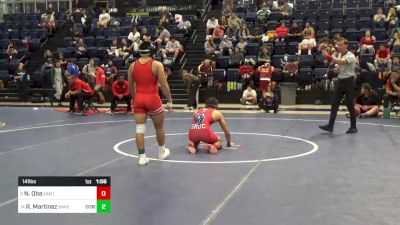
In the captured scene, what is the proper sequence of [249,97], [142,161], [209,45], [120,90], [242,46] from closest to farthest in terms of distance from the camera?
1. [142,161]
2. [120,90]
3. [249,97]
4. [242,46]
5. [209,45]

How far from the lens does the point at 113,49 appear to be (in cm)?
2084

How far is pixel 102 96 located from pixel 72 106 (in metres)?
2.69

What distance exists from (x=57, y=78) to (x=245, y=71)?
7166mm

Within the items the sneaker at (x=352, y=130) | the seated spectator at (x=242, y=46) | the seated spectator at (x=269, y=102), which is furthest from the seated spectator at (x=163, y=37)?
the sneaker at (x=352, y=130)

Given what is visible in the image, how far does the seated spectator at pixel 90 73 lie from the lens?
1888cm

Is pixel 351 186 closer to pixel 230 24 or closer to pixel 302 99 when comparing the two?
pixel 302 99

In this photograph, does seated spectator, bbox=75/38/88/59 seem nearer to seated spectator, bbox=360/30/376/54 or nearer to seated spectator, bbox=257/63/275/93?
seated spectator, bbox=257/63/275/93

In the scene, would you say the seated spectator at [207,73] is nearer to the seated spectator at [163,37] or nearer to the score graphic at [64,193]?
the seated spectator at [163,37]

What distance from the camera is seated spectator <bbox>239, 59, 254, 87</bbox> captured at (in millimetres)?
17391

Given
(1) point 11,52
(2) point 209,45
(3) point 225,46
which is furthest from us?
(1) point 11,52

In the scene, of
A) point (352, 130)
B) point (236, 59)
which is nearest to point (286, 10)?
point (236, 59)

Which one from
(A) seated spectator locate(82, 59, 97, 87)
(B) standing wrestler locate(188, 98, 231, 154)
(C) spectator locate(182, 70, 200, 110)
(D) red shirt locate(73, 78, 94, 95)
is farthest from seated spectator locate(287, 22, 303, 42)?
(B) standing wrestler locate(188, 98, 231, 154)

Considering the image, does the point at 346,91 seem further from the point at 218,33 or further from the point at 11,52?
the point at 11,52

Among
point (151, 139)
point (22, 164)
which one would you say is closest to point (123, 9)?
point (151, 139)
